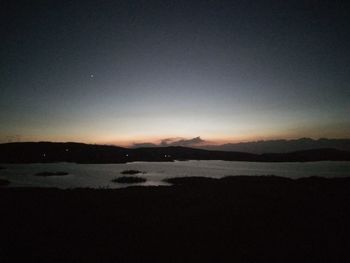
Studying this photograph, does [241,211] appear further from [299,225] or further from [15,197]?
[15,197]

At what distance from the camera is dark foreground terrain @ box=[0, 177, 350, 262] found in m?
12.6

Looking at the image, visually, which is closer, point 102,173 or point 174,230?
point 174,230

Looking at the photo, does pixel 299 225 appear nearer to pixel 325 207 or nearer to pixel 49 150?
pixel 325 207

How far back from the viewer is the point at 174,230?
16.4 m

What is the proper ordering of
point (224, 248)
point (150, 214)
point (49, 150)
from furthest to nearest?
point (49, 150)
point (150, 214)
point (224, 248)

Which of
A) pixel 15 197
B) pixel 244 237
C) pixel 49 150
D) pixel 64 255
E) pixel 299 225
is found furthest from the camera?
pixel 49 150

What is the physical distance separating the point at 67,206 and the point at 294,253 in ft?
62.0

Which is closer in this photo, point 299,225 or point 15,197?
point 299,225

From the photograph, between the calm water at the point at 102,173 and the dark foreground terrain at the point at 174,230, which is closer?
the dark foreground terrain at the point at 174,230

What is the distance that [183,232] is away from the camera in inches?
632

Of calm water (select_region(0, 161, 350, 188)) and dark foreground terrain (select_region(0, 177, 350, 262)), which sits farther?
calm water (select_region(0, 161, 350, 188))

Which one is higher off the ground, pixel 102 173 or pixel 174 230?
pixel 174 230

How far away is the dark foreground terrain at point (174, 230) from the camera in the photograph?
41.4ft

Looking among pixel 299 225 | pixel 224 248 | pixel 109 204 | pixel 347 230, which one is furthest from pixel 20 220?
pixel 347 230
